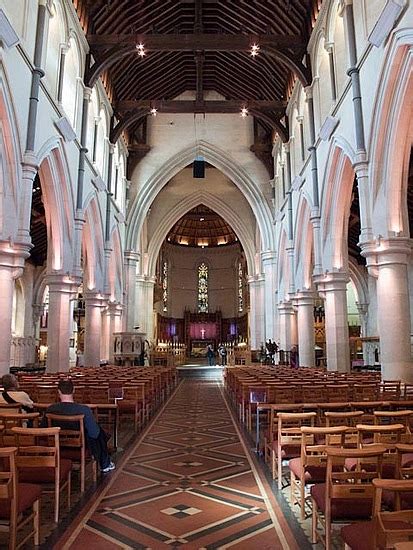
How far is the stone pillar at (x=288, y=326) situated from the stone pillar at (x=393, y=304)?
10.9 metres

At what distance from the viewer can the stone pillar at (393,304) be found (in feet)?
32.6

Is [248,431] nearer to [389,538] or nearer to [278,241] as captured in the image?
[389,538]

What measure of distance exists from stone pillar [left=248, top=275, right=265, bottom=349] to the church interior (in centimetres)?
9

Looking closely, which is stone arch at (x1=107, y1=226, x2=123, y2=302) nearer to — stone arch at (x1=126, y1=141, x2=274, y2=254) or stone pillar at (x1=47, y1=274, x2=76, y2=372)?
stone arch at (x1=126, y1=141, x2=274, y2=254)

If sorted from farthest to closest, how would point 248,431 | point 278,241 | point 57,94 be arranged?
point 278,241 < point 57,94 < point 248,431

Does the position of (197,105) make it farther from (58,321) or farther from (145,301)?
(145,301)

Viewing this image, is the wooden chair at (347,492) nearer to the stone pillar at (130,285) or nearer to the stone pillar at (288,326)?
the stone pillar at (288,326)

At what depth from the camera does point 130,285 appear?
24.6m

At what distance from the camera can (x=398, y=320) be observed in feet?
32.9

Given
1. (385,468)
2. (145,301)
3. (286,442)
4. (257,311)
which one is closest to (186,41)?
(286,442)

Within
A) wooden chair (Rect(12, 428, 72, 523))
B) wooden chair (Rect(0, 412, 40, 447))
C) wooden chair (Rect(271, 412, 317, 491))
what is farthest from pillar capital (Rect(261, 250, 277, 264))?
wooden chair (Rect(12, 428, 72, 523))

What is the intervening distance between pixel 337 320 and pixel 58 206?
8762 millimetres

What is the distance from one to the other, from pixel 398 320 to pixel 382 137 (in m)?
3.88

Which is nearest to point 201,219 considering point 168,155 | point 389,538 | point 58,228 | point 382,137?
point 168,155
